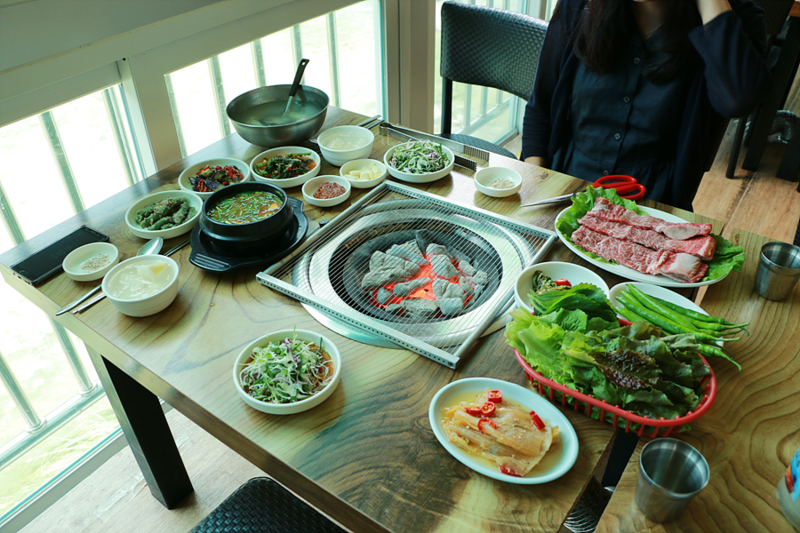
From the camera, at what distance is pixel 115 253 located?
165cm

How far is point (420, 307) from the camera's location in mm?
1600

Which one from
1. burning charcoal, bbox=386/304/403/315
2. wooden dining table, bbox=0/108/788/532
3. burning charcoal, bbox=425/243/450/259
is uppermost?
wooden dining table, bbox=0/108/788/532

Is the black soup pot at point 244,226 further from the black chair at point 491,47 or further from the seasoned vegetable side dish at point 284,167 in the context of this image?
the black chair at point 491,47

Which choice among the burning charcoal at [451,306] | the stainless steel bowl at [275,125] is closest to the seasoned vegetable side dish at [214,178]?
the stainless steel bowl at [275,125]

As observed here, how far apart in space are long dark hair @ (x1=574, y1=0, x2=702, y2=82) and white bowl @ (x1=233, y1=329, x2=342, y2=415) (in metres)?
1.57

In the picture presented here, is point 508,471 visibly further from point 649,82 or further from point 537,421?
point 649,82

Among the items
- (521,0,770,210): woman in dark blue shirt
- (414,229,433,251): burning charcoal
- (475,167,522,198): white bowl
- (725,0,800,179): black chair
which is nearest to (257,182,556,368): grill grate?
(414,229,433,251): burning charcoal

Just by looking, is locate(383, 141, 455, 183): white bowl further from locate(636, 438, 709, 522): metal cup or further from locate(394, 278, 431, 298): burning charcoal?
locate(636, 438, 709, 522): metal cup

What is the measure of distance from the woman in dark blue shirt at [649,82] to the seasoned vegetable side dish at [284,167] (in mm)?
1114

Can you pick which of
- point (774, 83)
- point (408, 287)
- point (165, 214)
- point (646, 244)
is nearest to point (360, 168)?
point (408, 287)

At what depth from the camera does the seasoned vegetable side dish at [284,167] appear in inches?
79.0

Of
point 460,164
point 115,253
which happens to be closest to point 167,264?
point 115,253

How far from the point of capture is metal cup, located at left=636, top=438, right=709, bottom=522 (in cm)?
94

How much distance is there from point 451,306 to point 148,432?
1201 mm
